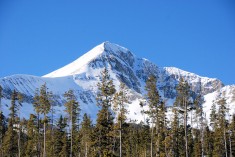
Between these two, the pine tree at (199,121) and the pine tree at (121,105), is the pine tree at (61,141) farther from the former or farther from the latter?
the pine tree at (199,121)

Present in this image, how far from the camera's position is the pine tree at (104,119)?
6375cm

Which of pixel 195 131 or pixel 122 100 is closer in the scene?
pixel 122 100

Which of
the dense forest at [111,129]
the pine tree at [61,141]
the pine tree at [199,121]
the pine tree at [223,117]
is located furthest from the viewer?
the pine tree at [61,141]

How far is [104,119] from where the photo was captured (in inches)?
2566

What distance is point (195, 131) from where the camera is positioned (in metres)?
104

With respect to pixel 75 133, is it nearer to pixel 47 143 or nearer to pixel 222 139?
pixel 47 143

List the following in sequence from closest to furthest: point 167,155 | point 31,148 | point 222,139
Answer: point 167,155 < point 31,148 < point 222,139

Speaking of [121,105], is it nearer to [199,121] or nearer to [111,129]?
[111,129]

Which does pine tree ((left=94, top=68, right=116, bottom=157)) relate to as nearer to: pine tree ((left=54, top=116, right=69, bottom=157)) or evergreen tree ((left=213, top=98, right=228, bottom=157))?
pine tree ((left=54, top=116, right=69, bottom=157))

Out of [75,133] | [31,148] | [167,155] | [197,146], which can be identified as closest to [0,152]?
[31,148]

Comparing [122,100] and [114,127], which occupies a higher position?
[122,100]

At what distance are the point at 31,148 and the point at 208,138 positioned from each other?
4003 cm

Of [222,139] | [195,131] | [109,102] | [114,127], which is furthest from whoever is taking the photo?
[195,131]

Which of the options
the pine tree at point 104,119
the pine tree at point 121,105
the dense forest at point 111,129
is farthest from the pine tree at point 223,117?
the pine tree at point 104,119
